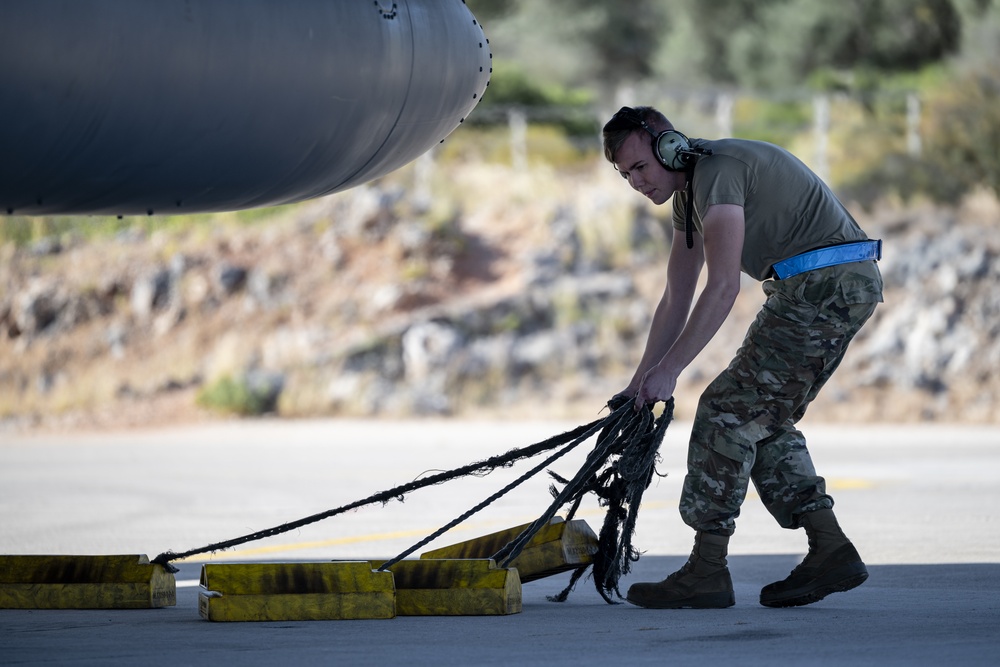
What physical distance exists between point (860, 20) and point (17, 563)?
3608 cm

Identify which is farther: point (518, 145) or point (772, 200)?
point (518, 145)

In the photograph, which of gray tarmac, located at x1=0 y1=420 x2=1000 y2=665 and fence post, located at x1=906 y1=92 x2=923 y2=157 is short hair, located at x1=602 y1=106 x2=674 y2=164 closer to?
gray tarmac, located at x1=0 y1=420 x2=1000 y2=665

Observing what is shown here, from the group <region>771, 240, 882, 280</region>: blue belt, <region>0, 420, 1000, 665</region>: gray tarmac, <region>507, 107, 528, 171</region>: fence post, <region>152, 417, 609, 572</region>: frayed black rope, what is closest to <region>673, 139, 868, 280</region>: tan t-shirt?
<region>771, 240, 882, 280</region>: blue belt

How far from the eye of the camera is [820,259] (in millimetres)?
5227

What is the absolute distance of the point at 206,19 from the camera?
4535 mm

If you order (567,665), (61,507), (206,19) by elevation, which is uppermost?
(206,19)

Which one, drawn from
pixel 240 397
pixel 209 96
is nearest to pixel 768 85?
pixel 240 397

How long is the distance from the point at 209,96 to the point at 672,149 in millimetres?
1668

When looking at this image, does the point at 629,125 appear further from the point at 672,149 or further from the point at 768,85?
the point at 768,85

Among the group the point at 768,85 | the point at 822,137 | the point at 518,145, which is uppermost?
the point at 768,85

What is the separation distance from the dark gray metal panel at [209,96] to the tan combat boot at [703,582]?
1937 millimetres

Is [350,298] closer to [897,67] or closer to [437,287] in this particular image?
[437,287]

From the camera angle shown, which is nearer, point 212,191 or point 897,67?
point 212,191

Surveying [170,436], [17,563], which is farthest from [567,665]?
[170,436]
